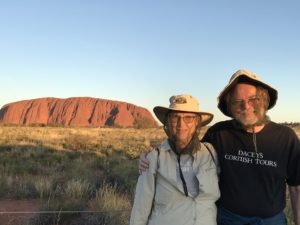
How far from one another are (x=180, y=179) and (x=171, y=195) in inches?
4.8

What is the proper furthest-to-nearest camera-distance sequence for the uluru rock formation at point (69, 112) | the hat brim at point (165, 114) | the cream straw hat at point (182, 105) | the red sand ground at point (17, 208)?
the uluru rock formation at point (69, 112), the red sand ground at point (17, 208), the hat brim at point (165, 114), the cream straw hat at point (182, 105)

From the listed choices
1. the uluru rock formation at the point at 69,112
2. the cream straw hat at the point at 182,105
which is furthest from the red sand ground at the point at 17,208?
the uluru rock formation at the point at 69,112

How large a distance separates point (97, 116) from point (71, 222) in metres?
100

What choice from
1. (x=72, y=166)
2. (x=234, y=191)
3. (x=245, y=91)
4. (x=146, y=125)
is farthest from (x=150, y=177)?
(x=146, y=125)

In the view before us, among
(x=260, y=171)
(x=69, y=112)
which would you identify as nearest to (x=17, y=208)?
(x=260, y=171)

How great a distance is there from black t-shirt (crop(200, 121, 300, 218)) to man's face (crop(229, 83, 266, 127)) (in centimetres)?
12

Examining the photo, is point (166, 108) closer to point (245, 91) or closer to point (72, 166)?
point (245, 91)

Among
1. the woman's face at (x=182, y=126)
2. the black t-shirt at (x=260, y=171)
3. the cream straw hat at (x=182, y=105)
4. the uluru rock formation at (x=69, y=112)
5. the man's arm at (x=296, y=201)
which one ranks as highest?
the cream straw hat at (x=182, y=105)

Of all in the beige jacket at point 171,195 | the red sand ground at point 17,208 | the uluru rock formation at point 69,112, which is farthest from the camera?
the uluru rock formation at point 69,112

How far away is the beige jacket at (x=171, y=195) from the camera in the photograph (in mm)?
2070

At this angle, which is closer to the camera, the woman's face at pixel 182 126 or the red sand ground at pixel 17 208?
the woman's face at pixel 182 126

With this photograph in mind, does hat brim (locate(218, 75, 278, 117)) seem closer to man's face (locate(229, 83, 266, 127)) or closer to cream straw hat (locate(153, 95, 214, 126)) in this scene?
man's face (locate(229, 83, 266, 127))

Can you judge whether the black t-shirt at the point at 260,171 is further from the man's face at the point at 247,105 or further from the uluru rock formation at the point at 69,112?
the uluru rock formation at the point at 69,112

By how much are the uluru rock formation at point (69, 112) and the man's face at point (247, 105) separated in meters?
95.2
